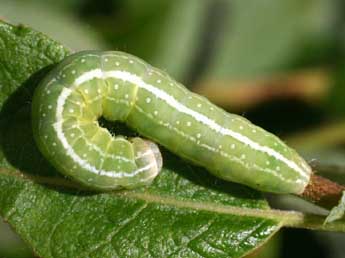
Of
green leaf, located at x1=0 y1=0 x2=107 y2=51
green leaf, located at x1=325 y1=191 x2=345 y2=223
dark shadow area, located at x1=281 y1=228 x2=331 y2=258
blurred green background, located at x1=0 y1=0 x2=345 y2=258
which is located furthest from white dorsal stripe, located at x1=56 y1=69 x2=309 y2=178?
green leaf, located at x1=0 y1=0 x2=107 y2=51

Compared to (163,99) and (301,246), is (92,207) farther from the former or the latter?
(301,246)

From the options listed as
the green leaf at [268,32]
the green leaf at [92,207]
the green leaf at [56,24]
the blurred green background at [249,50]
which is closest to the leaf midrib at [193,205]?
the green leaf at [92,207]

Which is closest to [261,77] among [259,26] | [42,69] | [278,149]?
[259,26]

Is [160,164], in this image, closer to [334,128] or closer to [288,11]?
[334,128]

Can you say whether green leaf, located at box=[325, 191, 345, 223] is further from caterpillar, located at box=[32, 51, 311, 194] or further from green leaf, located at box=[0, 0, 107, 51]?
green leaf, located at box=[0, 0, 107, 51]

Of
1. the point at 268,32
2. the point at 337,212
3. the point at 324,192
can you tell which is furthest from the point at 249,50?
the point at 337,212

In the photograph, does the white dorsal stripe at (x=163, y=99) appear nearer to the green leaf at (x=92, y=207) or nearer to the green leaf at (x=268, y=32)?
the green leaf at (x=92, y=207)
